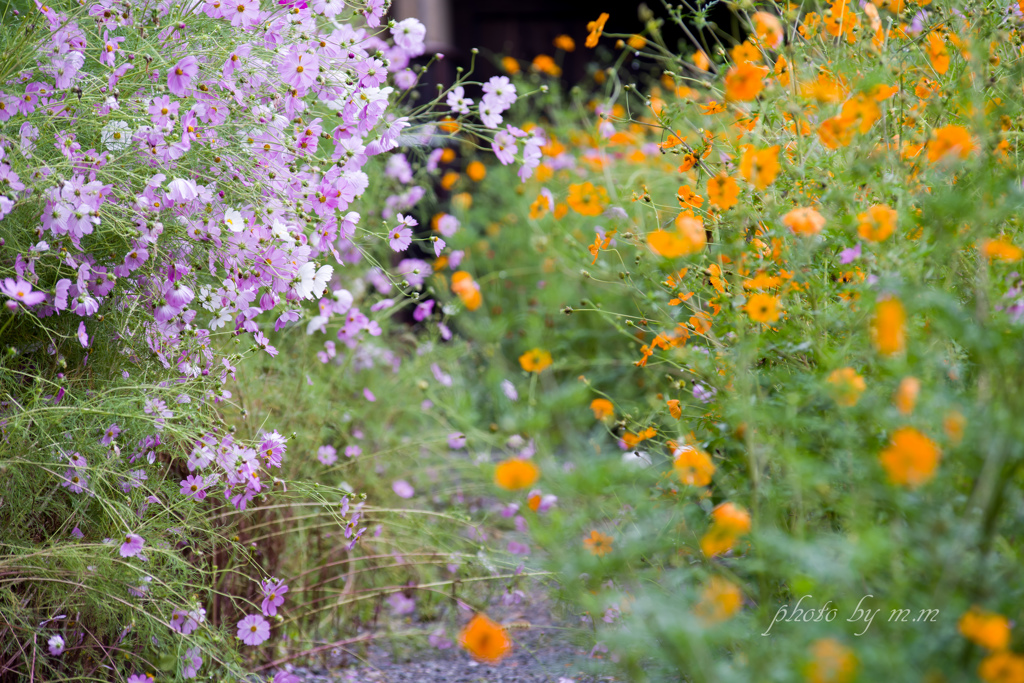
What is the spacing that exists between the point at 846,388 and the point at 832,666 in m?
0.30

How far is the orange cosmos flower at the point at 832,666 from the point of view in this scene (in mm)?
671

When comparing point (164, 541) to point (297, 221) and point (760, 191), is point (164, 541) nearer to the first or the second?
point (297, 221)

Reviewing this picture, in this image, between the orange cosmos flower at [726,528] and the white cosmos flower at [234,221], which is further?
the white cosmos flower at [234,221]

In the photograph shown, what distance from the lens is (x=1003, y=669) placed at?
2.24 ft

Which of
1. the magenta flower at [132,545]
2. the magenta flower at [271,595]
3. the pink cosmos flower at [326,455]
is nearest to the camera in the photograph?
the magenta flower at [132,545]

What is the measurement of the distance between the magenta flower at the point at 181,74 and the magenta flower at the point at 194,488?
646 millimetres

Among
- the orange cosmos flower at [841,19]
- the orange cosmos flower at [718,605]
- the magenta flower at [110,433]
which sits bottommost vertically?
the magenta flower at [110,433]

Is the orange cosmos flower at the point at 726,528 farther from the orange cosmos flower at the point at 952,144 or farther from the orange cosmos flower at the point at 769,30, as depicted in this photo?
the orange cosmos flower at the point at 769,30

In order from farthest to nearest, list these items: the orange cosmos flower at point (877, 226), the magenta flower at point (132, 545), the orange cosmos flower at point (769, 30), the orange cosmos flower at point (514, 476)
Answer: the orange cosmos flower at point (769, 30), the magenta flower at point (132, 545), the orange cosmos flower at point (877, 226), the orange cosmos flower at point (514, 476)

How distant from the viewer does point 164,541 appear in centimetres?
141

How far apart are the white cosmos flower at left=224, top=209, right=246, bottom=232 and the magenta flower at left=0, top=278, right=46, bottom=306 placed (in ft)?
0.97

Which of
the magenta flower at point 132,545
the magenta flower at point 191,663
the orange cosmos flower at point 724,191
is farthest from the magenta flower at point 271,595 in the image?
the orange cosmos flower at point 724,191

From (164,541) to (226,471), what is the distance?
7.1 inches

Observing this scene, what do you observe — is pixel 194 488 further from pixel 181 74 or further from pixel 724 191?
pixel 724 191
